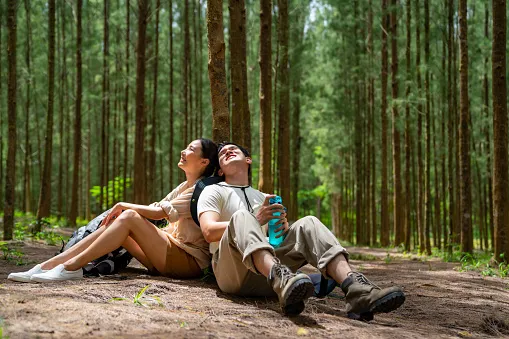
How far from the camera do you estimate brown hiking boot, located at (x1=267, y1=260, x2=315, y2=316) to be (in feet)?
9.07

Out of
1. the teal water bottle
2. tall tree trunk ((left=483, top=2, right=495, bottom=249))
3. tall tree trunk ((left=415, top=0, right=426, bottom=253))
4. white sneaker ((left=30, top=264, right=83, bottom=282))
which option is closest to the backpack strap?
the teal water bottle

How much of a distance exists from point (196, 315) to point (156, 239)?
1.19m

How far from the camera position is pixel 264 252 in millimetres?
3021

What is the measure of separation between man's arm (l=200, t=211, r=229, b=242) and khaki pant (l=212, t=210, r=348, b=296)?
9cm

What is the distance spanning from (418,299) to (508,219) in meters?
3.67

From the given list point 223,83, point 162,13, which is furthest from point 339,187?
point 223,83

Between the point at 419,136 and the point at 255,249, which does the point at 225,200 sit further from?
the point at 419,136

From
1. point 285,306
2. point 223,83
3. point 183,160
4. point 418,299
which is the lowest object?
point 418,299

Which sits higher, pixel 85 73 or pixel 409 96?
pixel 85 73

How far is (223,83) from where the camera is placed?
554 centimetres

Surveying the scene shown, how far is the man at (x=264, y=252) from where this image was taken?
2875 millimetres

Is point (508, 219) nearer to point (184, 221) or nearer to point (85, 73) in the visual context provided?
point (184, 221)

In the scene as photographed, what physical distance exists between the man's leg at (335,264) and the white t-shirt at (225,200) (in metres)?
0.42

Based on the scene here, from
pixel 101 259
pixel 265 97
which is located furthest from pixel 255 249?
pixel 265 97
